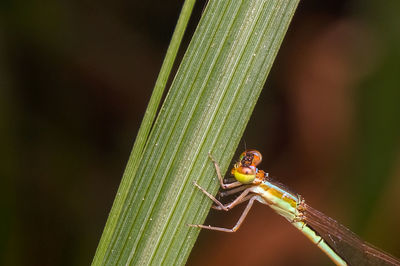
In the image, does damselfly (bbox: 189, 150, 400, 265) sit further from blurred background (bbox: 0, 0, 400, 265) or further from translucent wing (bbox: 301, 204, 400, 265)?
blurred background (bbox: 0, 0, 400, 265)

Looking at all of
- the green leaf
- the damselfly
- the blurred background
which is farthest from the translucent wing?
the green leaf

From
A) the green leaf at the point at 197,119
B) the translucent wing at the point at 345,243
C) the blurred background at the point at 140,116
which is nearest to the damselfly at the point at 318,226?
the translucent wing at the point at 345,243

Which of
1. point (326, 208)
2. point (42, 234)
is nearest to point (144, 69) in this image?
point (42, 234)

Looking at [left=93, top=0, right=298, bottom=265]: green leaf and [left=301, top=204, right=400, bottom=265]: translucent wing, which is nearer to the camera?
[left=93, top=0, right=298, bottom=265]: green leaf

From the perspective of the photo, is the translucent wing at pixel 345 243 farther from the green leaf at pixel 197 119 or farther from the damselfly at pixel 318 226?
the green leaf at pixel 197 119

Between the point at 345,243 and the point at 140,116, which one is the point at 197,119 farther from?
the point at 140,116

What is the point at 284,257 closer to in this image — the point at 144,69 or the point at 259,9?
the point at 144,69
